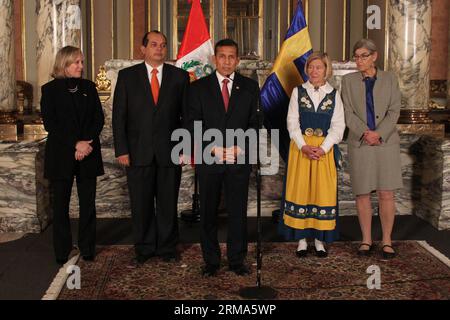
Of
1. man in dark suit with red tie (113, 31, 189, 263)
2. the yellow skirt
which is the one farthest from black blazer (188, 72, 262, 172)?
the yellow skirt

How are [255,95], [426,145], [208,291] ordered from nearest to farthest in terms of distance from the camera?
[208,291] < [255,95] < [426,145]

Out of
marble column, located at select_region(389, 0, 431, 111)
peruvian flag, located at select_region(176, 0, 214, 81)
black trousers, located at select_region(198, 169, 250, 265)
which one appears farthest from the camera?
marble column, located at select_region(389, 0, 431, 111)

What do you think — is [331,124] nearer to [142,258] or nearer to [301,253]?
[301,253]

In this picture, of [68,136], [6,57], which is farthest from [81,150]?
[6,57]

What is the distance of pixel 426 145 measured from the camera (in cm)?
594

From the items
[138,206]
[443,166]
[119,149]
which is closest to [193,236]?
[138,206]

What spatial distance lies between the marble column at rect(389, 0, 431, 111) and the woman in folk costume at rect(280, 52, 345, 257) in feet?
7.95

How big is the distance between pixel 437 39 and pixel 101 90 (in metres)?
5.80

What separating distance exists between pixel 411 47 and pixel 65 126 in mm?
4005

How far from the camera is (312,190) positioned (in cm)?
460

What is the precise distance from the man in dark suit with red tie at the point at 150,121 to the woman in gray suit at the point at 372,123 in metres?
1.29

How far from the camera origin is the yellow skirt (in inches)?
179

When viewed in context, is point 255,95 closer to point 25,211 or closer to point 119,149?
point 119,149

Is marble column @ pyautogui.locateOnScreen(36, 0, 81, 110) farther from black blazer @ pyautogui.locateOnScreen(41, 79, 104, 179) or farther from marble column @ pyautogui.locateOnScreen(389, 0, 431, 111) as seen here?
marble column @ pyautogui.locateOnScreen(389, 0, 431, 111)
